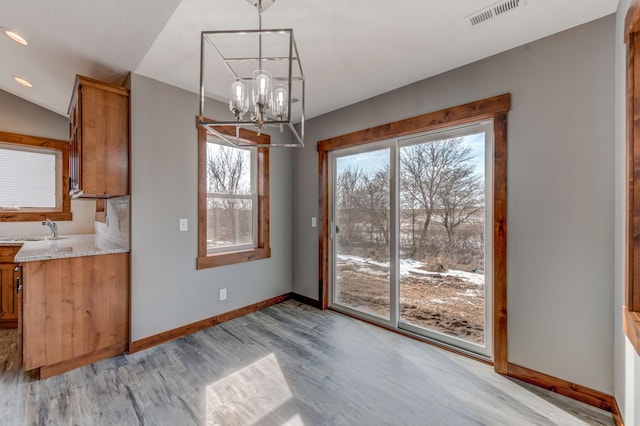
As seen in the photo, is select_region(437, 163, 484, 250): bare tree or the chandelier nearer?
the chandelier

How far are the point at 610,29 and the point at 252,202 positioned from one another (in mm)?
3466

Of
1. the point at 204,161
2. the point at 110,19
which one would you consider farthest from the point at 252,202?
the point at 110,19

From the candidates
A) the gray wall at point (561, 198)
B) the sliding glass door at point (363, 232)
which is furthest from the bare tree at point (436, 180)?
the gray wall at point (561, 198)

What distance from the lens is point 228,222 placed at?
335 cm

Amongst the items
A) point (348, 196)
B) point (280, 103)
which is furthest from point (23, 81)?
point (348, 196)

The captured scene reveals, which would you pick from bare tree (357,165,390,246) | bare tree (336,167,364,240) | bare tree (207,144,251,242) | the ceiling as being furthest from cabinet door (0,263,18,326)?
bare tree (357,165,390,246)

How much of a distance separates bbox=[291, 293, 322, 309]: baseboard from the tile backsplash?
2.15 meters

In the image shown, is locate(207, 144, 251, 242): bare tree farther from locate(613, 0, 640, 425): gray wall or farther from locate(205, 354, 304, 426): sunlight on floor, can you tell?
locate(613, 0, 640, 425): gray wall

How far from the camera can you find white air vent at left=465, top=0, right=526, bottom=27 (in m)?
1.64

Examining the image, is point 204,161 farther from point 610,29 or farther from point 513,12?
point 610,29

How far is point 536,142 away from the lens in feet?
6.52

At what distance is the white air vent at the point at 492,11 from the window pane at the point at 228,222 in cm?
284

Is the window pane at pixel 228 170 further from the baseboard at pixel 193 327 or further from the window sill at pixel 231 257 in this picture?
the baseboard at pixel 193 327

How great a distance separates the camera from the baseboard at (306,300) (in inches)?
140
